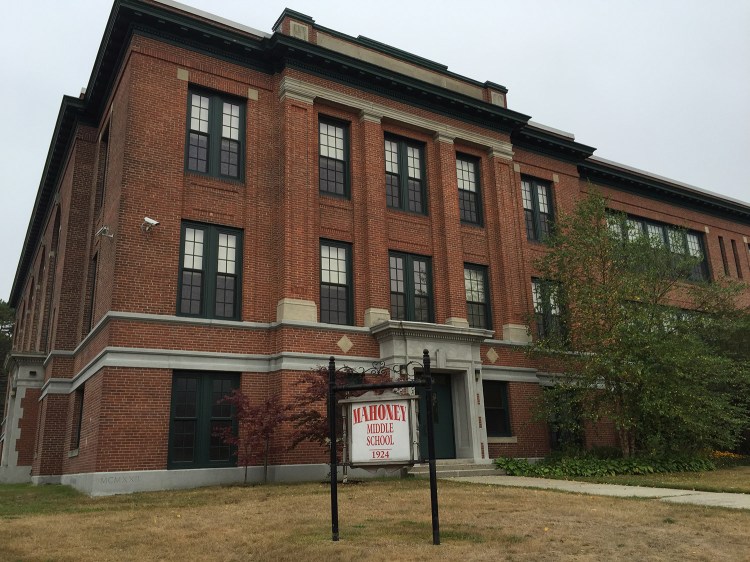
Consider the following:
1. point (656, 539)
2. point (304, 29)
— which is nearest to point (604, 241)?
point (304, 29)

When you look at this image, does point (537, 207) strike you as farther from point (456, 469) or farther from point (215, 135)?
point (215, 135)

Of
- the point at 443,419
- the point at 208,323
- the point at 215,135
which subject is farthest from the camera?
the point at 443,419

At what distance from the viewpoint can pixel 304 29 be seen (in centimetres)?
2105

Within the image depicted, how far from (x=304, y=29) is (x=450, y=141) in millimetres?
6385

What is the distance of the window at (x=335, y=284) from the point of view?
65.2 feet

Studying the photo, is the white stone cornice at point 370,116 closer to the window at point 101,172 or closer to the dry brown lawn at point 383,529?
the window at point 101,172

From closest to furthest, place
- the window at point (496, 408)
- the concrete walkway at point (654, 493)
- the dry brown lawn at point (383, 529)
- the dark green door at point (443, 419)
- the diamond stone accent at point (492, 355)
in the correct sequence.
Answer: the dry brown lawn at point (383, 529) → the concrete walkway at point (654, 493) → the dark green door at point (443, 419) → the window at point (496, 408) → the diamond stone accent at point (492, 355)

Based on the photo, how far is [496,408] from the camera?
72.0 ft

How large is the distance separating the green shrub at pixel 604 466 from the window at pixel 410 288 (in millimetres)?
5324

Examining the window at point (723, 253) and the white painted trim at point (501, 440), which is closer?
the white painted trim at point (501, 440)

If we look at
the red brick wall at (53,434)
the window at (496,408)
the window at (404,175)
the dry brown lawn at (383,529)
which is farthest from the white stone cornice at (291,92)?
the red brick wall at (53,434)

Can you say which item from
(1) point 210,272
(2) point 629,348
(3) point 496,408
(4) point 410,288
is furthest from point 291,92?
(2) point 629,348

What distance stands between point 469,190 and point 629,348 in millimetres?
8557

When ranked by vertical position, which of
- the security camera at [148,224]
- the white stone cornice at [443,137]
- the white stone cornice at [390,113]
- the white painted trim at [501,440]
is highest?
the white stone cornice at [390,113]
